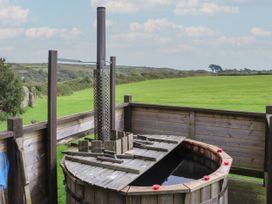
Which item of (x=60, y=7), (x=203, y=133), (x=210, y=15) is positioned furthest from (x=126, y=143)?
(x=210, y=15)

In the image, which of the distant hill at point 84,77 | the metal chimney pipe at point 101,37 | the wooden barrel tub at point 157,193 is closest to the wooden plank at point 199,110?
the wooden barrel tub at point 157,193

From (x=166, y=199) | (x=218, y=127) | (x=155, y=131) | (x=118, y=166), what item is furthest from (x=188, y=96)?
(x=166, y=199)

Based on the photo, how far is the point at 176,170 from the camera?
3.57 meters

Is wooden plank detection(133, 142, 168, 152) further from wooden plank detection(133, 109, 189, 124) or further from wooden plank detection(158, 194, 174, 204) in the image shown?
wooden plank detection(133, 109, 189, 124)

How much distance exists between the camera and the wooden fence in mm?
3426

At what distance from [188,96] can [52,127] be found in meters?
9.05

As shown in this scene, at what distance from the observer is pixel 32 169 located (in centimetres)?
331

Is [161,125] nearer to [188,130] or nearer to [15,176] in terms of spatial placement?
[188,130]

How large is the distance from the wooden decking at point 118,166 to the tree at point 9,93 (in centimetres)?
898

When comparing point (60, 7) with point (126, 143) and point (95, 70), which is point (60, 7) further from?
point (126, 143)

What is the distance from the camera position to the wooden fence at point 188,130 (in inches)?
135

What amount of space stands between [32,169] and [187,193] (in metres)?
1.82

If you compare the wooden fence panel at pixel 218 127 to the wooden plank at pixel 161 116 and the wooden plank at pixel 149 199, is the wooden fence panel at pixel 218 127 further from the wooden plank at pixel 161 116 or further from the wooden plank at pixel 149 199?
the wooden plank at pixel 149 199

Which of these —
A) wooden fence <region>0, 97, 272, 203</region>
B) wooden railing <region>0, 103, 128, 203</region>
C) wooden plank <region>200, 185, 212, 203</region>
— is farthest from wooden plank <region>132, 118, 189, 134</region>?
wooden plank <region>200, 185, 212, 203</region>
